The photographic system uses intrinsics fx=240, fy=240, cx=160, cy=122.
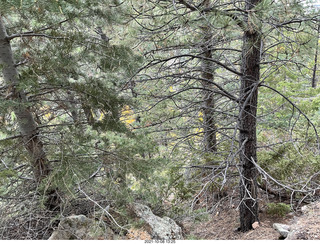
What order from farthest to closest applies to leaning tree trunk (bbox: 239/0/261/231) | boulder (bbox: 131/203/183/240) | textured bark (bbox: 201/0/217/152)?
textured bark (bbox: 201/0/217/152) < boulder (bbox: 131/203/183/240) < leaning tree trunk (bbox: 239/0/261/231)

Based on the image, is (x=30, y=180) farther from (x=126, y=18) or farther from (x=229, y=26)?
(x=229, y=26)

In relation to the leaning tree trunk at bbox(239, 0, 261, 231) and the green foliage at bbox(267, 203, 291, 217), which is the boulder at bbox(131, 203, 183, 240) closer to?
the leaning tree trunk at bbox(239, 0, 261, 231)

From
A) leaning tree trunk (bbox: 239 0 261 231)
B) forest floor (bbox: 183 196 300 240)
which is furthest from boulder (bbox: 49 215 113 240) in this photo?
leaning tree trunk (bbox: 239 0 261 231)

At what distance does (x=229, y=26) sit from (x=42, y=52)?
2.55m

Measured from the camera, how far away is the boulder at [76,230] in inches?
140

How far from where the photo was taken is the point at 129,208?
439 cm

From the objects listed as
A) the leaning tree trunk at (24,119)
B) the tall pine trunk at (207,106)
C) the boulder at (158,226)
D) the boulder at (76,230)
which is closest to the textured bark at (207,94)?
the tall pine trunk at (207,106)

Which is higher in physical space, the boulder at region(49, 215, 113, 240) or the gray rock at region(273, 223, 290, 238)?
the boulder at region(49, 215, 113, 240)

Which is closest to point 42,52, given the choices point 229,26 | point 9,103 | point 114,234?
point 9,103

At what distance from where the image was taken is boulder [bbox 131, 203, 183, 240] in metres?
4.04

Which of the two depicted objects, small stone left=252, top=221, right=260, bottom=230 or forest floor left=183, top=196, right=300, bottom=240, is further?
small stone left=252, top=221, right=260, bottom=230

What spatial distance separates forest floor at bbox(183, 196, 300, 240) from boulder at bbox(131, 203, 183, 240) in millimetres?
280

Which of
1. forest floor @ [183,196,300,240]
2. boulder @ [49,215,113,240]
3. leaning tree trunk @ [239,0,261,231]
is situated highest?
leaning tree trunk @ [239,0,261,231]

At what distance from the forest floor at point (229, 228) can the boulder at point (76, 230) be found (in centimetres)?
Result: 146
